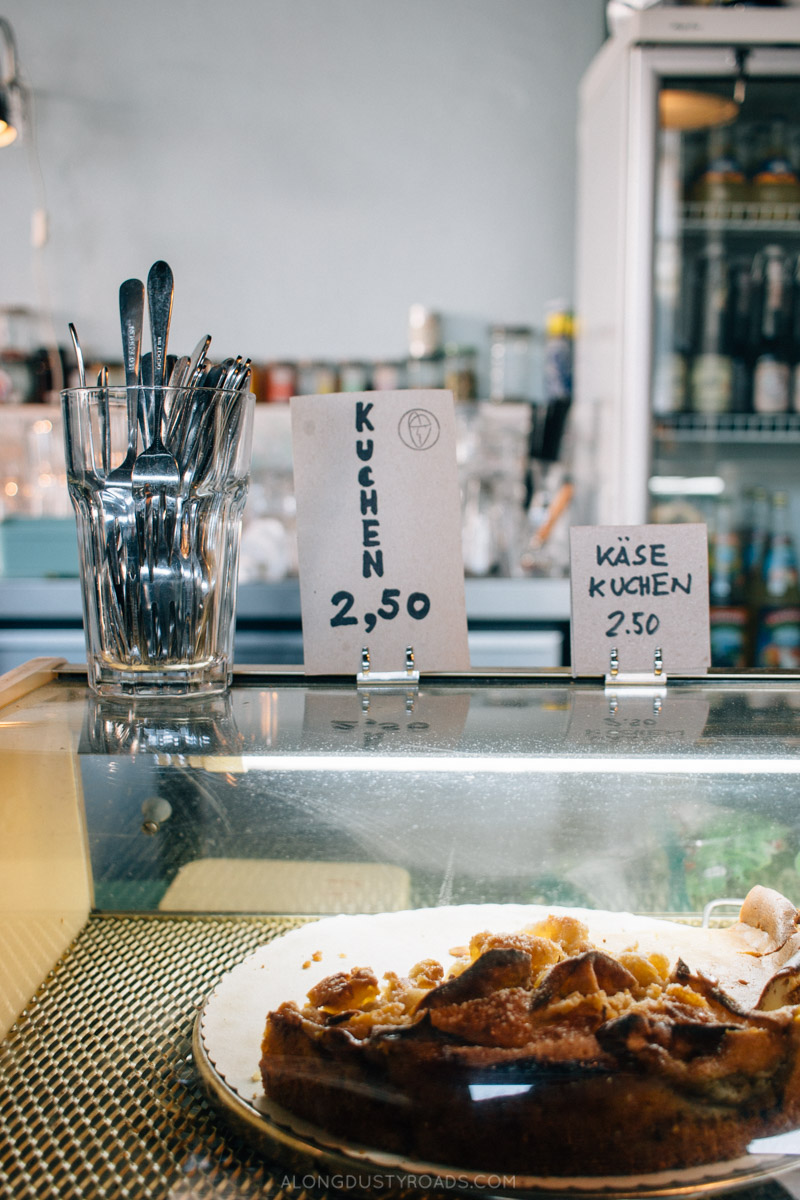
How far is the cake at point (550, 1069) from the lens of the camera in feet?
1.65

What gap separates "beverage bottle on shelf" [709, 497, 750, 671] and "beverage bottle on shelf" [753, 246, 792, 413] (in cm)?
33

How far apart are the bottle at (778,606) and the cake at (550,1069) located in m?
2.23

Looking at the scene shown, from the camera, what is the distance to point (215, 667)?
0.76 metres

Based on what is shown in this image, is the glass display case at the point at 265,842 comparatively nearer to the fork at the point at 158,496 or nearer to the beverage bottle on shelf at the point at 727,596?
the fork at the point at 158,496

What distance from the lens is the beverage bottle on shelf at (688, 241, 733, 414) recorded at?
258cm

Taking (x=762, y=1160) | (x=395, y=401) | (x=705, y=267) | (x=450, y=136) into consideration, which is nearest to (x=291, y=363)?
(x=450, y=136)

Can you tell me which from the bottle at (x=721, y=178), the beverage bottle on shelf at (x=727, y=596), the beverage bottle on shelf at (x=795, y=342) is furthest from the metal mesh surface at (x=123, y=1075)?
the bottle at (x=721, y=178)

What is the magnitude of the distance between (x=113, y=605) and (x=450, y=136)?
9.03 feet

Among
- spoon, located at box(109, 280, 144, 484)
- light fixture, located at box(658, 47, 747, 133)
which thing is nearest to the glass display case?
spoon, located at box(109, 280, 144, 484)

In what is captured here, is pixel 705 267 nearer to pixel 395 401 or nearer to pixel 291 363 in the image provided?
pixel 291 363

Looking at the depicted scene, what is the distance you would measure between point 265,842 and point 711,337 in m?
2.35

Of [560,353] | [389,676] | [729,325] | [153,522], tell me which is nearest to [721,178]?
[729,325]

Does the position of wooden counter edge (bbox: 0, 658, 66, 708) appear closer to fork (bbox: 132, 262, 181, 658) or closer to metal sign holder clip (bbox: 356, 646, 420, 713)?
fork (bbox: 132, 262, 181, 658)

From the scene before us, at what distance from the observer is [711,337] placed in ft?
8.53
